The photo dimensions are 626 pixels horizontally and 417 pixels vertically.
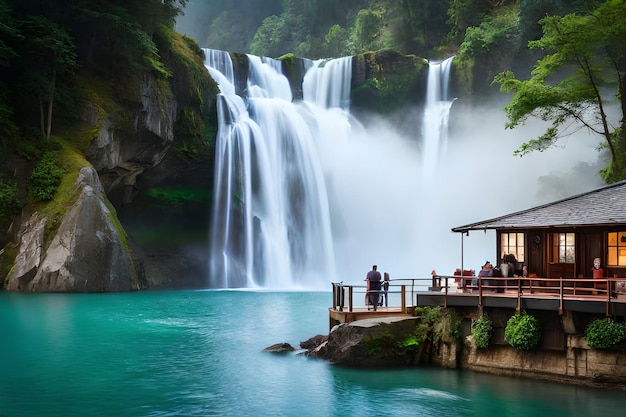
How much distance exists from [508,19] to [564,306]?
49274mm

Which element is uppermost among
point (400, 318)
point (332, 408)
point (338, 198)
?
point (338, 198)

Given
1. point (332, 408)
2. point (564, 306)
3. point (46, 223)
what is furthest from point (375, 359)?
point (46, 223)

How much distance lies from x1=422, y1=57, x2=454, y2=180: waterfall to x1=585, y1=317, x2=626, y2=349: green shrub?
43404 mm

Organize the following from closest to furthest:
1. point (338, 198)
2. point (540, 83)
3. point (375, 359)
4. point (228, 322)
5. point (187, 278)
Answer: point (375, 359) < point (228, 322) < point (540, 83) < point (187, 278) < point (338, 198)

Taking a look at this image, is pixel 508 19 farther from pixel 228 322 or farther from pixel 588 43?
pixel 228 322

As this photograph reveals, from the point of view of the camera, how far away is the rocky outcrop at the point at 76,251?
36.8m

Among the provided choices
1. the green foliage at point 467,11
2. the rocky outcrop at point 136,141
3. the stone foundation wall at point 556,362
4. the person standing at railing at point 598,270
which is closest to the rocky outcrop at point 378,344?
the stone foundation wall at point 556,362

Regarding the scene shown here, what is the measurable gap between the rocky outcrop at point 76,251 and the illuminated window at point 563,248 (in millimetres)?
25866

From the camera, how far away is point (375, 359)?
60.8ft

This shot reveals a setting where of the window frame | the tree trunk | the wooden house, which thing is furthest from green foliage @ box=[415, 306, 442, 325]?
the tree trunk

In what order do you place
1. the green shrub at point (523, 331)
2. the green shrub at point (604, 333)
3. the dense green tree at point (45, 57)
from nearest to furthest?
the green shrub at point (604, 333), the green shrub at point (523, 331), the dense green tree at point (45, 57)

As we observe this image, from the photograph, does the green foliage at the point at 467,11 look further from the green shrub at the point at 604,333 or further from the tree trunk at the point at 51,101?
the green shrub at the point at 604,333

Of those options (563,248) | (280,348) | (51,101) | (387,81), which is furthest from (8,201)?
(387,81)

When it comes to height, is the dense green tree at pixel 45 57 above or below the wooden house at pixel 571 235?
above
